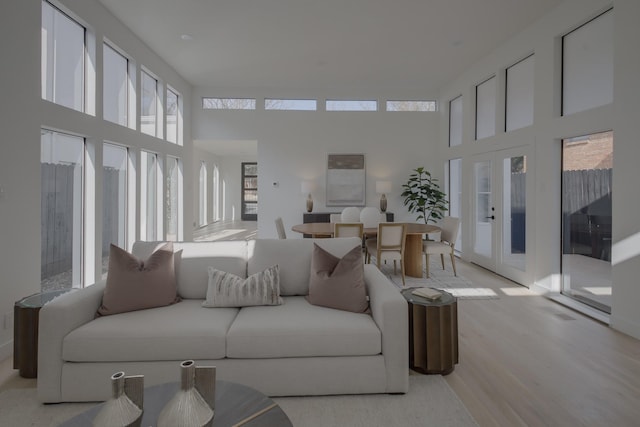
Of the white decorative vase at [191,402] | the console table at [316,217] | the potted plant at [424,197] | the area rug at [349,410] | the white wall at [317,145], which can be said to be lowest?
the area rug at [349,410]

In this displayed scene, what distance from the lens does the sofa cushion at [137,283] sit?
246 centimetres

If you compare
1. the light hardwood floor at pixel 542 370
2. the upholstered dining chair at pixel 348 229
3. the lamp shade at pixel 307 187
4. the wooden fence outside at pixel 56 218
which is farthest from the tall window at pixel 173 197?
the light hardwood floor at pixel 542 370

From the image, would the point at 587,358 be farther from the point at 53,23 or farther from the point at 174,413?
the point at 53,23

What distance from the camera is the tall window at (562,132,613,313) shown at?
12.3ft

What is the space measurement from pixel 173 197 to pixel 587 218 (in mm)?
6638

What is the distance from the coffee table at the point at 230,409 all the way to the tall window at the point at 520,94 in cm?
498

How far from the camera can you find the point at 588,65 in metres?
3.97

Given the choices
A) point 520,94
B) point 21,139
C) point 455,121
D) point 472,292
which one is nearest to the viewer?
point 21,139

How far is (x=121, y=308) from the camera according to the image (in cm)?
245

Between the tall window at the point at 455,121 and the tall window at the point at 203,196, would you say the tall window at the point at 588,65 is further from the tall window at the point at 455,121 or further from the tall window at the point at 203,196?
the tall window at the point at 203,196

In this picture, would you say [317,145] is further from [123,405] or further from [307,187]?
[123,405]

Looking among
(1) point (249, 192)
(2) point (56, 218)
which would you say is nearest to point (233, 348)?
(2) point (56, 218)

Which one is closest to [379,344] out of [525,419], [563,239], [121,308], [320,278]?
[320,278]

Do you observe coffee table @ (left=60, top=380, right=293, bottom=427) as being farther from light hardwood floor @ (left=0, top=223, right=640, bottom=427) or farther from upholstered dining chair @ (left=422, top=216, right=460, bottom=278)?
upholstered dining chair @ (left=422, top=216, right=460, bottom=278)
